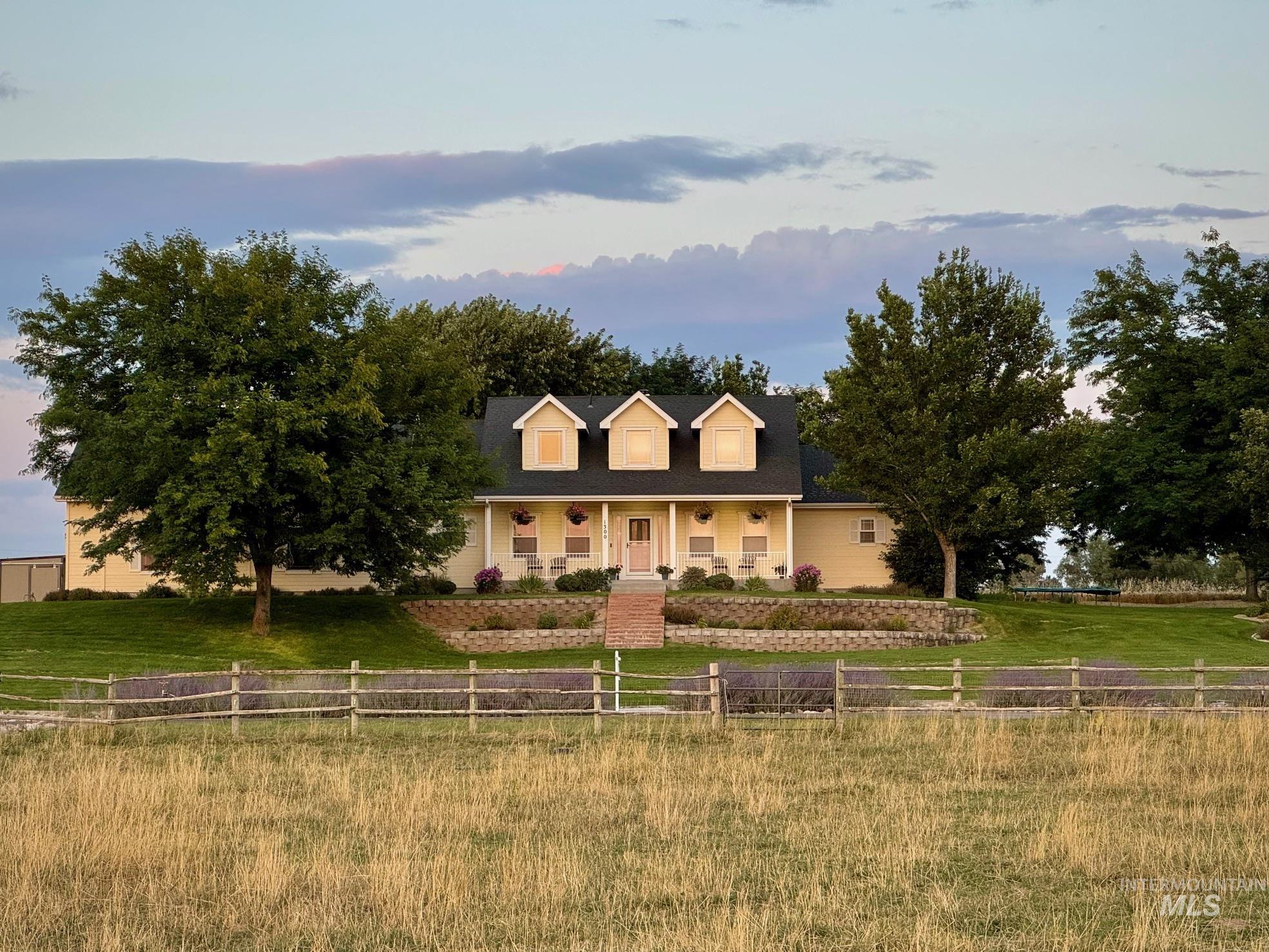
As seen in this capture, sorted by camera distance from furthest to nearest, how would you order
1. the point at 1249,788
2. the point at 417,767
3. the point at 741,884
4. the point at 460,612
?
the point at 460,612, the point at 417,767, the point at 1249,788, the point at 741,884

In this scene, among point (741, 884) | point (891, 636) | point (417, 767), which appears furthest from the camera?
point (891, 636)

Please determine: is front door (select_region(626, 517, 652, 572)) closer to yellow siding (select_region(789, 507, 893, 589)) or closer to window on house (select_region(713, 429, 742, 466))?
window on house (select_region(713, 429, 742, 466))

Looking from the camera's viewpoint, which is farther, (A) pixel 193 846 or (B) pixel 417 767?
(B) pixel 417 767

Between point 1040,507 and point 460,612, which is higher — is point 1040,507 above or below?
above

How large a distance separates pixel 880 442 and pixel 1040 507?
535cm

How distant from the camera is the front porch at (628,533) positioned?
48500 mm

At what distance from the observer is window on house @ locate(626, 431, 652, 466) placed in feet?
Result: 164

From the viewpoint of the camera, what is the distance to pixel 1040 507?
4397cm

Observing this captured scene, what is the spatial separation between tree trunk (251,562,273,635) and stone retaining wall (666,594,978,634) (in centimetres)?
1170

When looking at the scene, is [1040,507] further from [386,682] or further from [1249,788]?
[1249,788]

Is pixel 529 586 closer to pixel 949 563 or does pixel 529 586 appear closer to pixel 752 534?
pixel 752 534

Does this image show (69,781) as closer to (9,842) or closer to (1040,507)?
(9,842)

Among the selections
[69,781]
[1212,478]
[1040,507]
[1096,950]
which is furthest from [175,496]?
[1212,478]

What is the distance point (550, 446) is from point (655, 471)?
3.84 m
